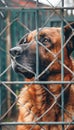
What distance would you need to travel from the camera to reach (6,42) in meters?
8.58

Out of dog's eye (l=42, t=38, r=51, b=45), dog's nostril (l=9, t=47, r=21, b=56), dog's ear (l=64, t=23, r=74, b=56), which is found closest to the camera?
dog's nostril (l=9, t=47, r=21, b=56)

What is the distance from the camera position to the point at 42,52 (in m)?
4.33

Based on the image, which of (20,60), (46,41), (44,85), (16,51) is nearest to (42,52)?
(46,41)

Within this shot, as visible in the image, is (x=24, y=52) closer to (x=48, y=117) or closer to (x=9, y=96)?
(x=48, y=117)

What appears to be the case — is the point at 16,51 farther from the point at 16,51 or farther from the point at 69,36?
the point at 69,36

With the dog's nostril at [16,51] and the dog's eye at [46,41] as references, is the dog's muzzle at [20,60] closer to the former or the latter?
the dog's nostril at [16,51]

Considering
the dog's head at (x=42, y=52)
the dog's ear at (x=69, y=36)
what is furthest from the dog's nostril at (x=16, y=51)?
the dog's ear at (x=69, y=36)

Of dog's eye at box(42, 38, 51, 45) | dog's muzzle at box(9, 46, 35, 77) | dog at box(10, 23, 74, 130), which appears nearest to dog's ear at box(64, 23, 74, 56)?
dog at box(10, 23, 74, 130)

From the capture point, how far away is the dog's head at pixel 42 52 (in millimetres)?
3886

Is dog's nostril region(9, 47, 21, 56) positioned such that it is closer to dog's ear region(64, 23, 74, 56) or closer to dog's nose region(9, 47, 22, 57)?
dog's nose region(9, 47, 22, 57)

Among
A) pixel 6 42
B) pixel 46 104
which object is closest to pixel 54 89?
pixel 46 104

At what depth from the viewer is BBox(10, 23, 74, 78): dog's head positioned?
3886 mm

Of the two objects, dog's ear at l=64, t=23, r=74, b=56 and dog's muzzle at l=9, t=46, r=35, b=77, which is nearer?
dog's muzzle at l=9, t=46, r=35, b=77

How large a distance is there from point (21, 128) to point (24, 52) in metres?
0.66
